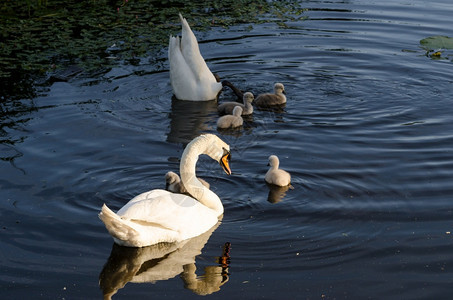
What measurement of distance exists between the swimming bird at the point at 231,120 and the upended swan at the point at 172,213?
253 centimetres

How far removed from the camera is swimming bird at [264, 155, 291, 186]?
8.48 m

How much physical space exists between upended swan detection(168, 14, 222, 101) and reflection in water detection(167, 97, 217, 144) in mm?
154

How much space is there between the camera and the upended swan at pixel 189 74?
11.8 meters

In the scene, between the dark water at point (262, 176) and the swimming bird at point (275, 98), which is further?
the swimming bird at point (275, 98)

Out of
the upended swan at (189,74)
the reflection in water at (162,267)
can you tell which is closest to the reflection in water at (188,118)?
the upended swan at (189,74)

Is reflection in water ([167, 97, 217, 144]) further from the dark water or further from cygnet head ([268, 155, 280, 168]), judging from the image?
cygnet head ([268, 155, 280, 168])

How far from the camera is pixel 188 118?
11.3 metres

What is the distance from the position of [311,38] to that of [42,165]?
7366 millimetres

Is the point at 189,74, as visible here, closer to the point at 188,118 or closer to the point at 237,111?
the point at 188,118

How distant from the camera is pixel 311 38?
15.0 meters

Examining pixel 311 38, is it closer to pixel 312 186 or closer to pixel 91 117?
pixel 91 117

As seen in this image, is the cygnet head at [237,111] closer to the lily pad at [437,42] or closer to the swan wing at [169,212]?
the swan wing at [169,212]

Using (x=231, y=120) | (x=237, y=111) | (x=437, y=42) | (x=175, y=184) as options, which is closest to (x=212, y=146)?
(x=175, y=184)

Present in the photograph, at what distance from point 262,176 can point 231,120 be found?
1.90m
